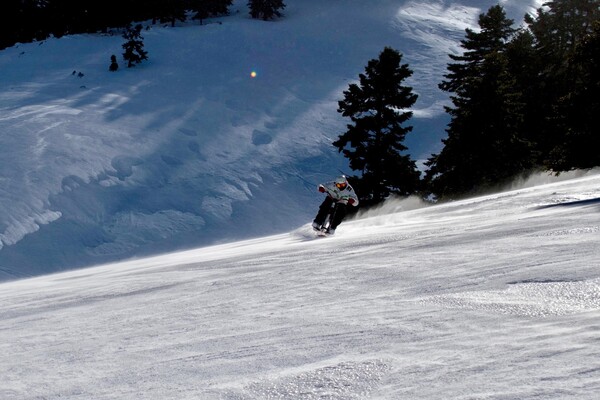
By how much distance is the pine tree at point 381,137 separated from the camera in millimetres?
29844

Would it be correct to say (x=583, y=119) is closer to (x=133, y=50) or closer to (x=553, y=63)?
(x=553, y=63)

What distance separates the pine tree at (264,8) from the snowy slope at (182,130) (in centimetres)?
195

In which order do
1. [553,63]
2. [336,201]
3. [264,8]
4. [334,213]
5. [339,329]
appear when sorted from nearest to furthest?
[339,329]
[334,213]
[336,201]
[553,63]
[264,8]

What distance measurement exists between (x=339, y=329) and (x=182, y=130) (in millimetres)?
33370

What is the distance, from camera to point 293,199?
103 ft

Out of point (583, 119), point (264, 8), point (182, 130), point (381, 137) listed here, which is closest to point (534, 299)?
point (583, 119)

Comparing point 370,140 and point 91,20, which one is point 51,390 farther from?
point 91,20

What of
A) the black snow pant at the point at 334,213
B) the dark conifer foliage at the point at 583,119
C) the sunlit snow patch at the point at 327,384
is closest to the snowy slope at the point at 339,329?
the sunlit snow patch at the point at 327,384

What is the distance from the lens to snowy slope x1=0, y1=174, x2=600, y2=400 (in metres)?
3.19

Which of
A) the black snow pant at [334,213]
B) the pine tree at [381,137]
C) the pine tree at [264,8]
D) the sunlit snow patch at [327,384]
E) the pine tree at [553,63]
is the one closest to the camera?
the sunlit snow patch at [327,384]

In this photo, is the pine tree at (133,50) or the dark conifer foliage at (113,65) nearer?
the dark conifer foliage at (113,65)

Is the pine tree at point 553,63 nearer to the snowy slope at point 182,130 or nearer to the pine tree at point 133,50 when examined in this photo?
the snowy slope at point 182,130

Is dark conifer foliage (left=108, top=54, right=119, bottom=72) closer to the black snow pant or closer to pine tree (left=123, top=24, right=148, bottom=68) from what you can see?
pine tree (left=123, top=24, right=148, bottom=68)

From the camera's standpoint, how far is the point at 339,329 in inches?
170
